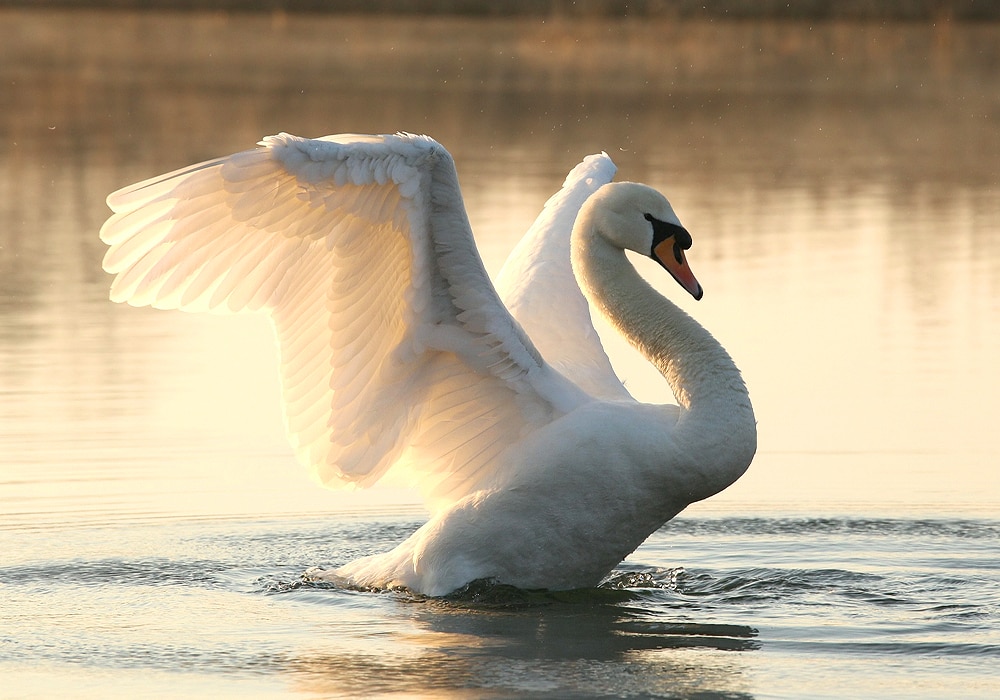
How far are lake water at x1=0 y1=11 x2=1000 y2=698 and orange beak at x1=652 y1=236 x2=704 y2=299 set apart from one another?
3.93ft

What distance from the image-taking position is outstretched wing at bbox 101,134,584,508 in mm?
6949

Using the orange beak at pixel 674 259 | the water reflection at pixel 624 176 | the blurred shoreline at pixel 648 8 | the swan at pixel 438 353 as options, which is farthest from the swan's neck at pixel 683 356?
the blurred shoreline at pixel 648 8

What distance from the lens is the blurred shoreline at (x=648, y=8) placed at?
45.8 metres

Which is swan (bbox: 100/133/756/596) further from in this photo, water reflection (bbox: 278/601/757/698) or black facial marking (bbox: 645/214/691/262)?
water reflection (bbox: 278/601/757/698)

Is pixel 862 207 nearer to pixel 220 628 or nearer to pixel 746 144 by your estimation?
pixel 746 144

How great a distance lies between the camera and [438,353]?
7598mm

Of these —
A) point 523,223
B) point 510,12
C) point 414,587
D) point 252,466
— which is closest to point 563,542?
point 414,587

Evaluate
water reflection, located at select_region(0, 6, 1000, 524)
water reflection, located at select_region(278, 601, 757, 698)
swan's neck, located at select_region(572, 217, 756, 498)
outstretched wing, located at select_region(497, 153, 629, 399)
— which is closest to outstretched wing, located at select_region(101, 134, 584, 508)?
swan's neck, located at select_region(572, 217, 756, 498)

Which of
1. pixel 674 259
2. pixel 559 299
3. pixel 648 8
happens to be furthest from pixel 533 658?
pixel 648 8

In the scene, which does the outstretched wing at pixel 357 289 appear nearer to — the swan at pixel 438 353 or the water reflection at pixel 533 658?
the swan at pixel 438 353

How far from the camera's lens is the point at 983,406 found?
1070 centimetres

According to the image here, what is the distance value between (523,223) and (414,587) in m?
9.87

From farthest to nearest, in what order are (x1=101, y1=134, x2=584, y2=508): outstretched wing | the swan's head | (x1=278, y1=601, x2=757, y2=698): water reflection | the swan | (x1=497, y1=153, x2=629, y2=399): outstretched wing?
(x1=497, y1=153, x2=629, y2=399): outstretched wing
the swan's head
the swan
(x1=101, y1=134, x2=584, y2=508): outstretched wing
(x1=278, y1=601, x2=757, y2=698): water reflection

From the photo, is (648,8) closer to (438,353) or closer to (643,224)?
(643,224)
